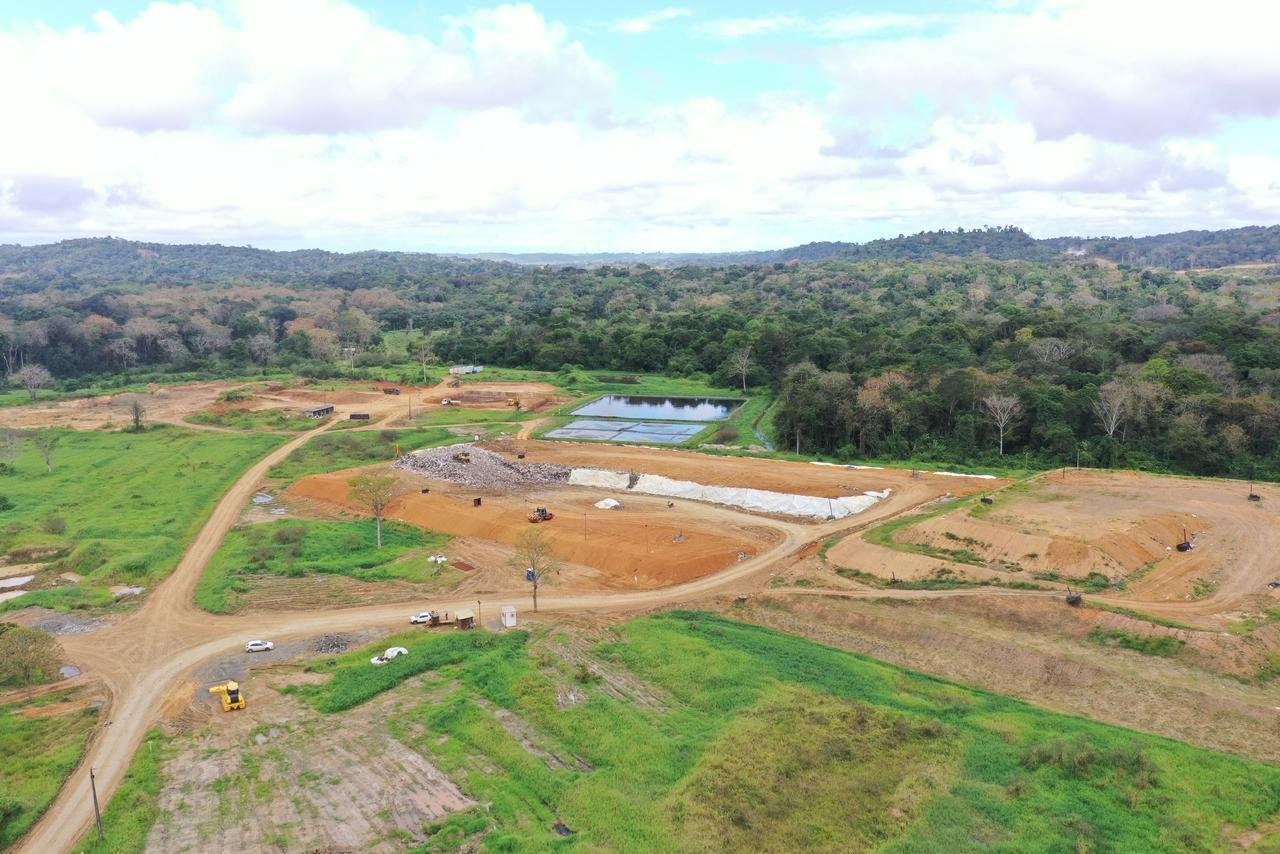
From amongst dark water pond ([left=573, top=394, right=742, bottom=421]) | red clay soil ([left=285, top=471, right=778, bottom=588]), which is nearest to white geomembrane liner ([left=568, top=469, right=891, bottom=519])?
red clay soil ([left=285, top=471, right=778, bottom=588])

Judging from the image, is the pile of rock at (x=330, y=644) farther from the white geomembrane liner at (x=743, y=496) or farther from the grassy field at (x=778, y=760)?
the white geomembrane liner at (x=743, y=496)

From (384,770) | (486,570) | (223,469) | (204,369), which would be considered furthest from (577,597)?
(204,369)

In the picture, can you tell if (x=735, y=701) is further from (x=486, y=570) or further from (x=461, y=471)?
(x=461, y=471)

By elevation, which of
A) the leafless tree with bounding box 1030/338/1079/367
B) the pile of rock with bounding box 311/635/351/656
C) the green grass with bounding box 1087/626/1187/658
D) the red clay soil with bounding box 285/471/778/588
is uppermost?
the leafless tree with bounding box 1030/338/1079/367

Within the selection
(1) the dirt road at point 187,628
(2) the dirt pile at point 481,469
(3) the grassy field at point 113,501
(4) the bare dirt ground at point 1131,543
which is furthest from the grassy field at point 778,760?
(2) the dirt pile at point 481,469

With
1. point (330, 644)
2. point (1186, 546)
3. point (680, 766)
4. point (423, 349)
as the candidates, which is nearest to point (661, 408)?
point (423, 349)

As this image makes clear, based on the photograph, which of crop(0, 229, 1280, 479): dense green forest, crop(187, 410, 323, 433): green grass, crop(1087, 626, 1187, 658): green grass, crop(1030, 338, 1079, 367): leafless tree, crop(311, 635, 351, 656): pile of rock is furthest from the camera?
crop(187, 410, 323, 433): green grass

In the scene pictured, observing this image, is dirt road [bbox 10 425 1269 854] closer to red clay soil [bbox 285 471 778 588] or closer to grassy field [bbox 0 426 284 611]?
red clay soil [bbox 285 471 778 588]
